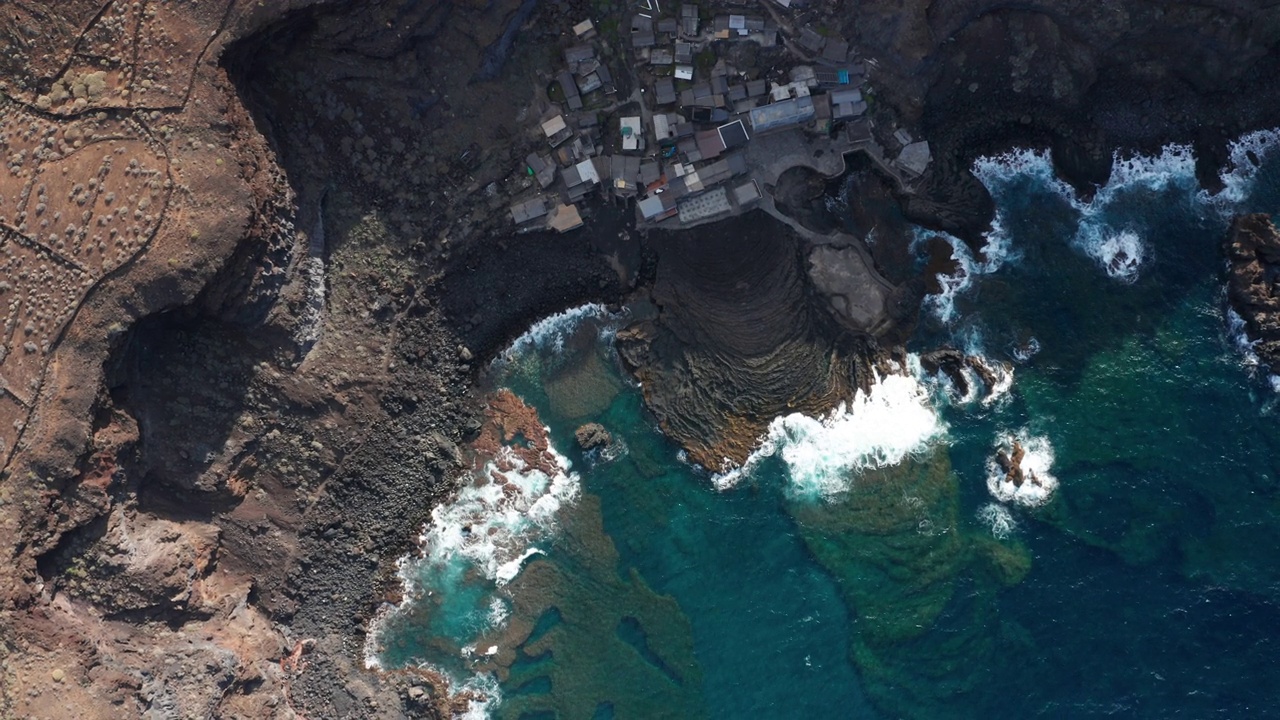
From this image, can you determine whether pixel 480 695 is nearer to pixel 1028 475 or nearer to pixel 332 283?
pixel 332 283

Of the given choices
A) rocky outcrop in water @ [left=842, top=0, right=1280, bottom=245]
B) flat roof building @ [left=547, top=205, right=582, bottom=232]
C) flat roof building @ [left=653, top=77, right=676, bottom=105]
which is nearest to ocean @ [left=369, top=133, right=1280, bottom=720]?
rocky outcrop in water @ [left=842, top=0, right=1280, bottom=245]

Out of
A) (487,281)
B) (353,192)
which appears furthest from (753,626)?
(353,192)

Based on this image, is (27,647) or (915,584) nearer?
(27,647)

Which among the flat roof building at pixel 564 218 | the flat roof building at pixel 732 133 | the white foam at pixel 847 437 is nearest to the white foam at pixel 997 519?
the white foam at pixel 847 437

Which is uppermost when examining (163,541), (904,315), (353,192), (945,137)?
(945,137)

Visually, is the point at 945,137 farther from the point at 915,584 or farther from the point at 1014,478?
the point at 915,584

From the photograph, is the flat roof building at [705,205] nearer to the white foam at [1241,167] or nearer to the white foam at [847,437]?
the white foam at [847,437]

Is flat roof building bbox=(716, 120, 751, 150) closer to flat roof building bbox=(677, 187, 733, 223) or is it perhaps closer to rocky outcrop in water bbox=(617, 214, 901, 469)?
flat roof building bbox=(677, 187, 733, 223)
